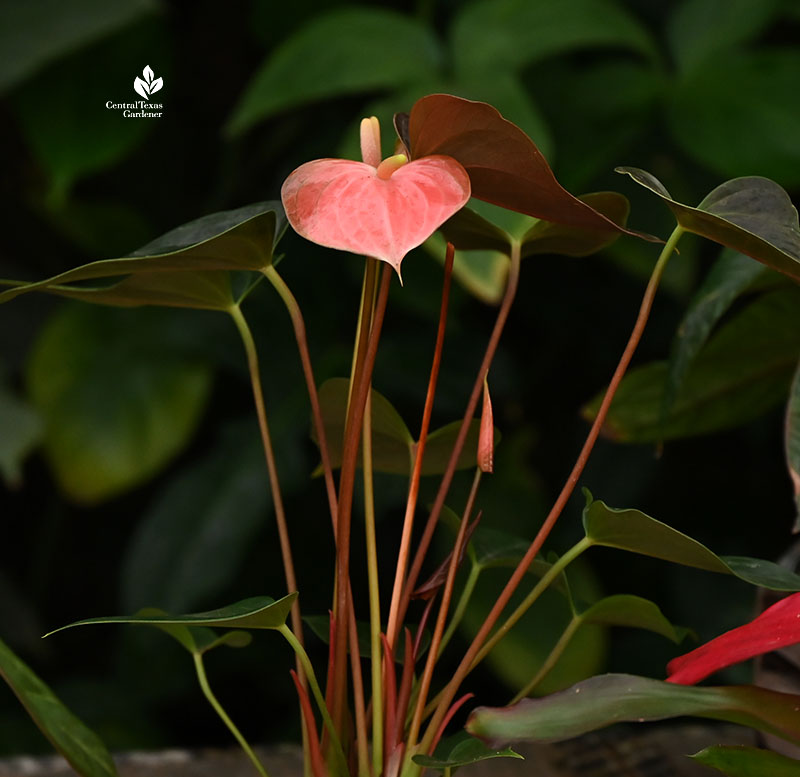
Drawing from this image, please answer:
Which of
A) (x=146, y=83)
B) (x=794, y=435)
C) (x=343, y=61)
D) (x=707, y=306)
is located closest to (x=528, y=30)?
(x=343, y=61)

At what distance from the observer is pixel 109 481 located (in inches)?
35.3

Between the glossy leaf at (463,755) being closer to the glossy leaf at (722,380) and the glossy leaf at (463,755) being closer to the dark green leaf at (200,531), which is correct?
the glossy leaf at (722,380)

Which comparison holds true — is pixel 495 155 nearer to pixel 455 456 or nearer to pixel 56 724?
pixel 455 456

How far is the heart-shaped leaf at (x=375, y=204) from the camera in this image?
0.26 m

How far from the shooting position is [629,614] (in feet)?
1.19

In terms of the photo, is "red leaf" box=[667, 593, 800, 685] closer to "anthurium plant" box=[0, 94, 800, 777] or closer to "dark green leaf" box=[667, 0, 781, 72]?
"anthurium plant" box=[0, 94, 800, 777]

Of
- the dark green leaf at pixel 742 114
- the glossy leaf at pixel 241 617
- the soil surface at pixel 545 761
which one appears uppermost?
the dark green leaf at pixel 742 114

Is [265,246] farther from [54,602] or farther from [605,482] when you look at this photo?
[54,602]

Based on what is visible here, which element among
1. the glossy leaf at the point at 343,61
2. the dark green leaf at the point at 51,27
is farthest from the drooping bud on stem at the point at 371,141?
the dark green leaf at the point at 51,27

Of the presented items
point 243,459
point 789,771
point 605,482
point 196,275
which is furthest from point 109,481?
point 789,771

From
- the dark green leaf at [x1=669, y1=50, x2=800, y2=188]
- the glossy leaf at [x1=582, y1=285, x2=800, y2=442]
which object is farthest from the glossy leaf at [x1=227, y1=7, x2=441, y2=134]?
the glossy leaf at [x1=582, y1=285, x2=800, y2=442]

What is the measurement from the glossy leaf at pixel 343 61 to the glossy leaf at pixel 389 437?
422mm

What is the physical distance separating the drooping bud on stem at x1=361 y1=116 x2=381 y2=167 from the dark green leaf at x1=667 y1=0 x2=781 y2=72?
0.63 m

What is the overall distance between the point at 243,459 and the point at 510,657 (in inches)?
12.0
